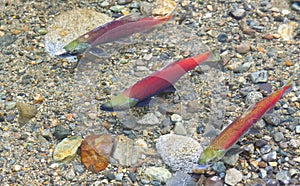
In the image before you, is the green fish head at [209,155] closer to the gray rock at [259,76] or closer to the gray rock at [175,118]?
the gray rock at [175,118]

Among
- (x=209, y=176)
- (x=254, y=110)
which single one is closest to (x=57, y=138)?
(x=209, y=176)

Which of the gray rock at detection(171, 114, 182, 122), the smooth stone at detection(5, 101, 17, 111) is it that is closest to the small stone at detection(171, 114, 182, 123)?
the gray rock at detection(171, 114, 182, 122)

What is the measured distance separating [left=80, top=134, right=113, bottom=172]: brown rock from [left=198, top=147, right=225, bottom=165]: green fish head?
0.57 m

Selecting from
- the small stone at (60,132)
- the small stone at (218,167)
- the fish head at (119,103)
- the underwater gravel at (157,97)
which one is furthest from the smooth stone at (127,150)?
the small stone at (218,167)

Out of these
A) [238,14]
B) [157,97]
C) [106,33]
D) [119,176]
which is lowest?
[119,176]

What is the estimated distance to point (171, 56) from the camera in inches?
150

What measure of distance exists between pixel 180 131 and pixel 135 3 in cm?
136

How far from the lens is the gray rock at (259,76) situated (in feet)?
12.0

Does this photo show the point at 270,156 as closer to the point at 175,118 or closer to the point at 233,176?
the point at 233,176

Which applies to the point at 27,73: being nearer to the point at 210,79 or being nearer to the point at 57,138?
the point at 57,138

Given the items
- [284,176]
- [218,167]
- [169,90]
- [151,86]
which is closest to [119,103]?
[151,86]

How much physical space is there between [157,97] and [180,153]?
43 cm

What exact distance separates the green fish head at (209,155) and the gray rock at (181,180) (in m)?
0.13

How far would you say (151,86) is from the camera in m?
3.24
